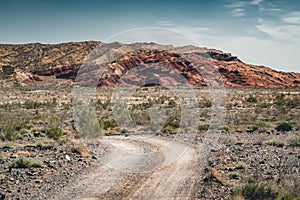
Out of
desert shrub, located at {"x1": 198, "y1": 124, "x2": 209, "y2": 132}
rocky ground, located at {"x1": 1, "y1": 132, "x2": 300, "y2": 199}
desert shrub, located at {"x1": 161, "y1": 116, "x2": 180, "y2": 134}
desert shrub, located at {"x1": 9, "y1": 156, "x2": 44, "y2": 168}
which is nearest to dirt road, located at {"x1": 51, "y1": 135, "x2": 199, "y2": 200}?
rocky ground, located at {"x1": 1, "y1": 132, "x2": 300, "y2": 199}

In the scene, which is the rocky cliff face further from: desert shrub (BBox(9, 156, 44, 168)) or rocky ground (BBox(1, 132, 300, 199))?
desert shrub (BBox(9, 156, 44, 168))

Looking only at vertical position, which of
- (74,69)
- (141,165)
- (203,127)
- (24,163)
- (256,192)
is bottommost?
(203,127)

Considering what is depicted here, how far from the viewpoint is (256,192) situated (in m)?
9.16

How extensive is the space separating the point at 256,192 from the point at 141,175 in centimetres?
400

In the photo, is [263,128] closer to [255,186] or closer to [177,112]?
[177,112]

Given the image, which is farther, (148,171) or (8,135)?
(8,135)

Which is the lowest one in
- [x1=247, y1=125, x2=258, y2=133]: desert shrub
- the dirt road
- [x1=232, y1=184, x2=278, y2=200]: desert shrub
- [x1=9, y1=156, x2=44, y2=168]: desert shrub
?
[x1=247, y1=125, x2=258, y2=133]: desert shrub

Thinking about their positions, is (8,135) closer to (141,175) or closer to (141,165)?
(141,165)

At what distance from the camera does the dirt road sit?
32.8 feet

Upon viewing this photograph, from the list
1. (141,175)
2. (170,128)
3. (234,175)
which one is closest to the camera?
(234,175)

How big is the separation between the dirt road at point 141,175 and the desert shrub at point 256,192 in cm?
130

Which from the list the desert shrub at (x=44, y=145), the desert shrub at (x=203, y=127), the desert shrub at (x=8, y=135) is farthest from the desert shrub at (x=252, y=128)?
the desert shrub at (x=8, y=135)

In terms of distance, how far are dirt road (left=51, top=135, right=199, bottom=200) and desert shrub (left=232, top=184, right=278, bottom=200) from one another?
130 cm

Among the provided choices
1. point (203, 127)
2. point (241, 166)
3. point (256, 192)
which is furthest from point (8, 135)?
point (256, 192)
